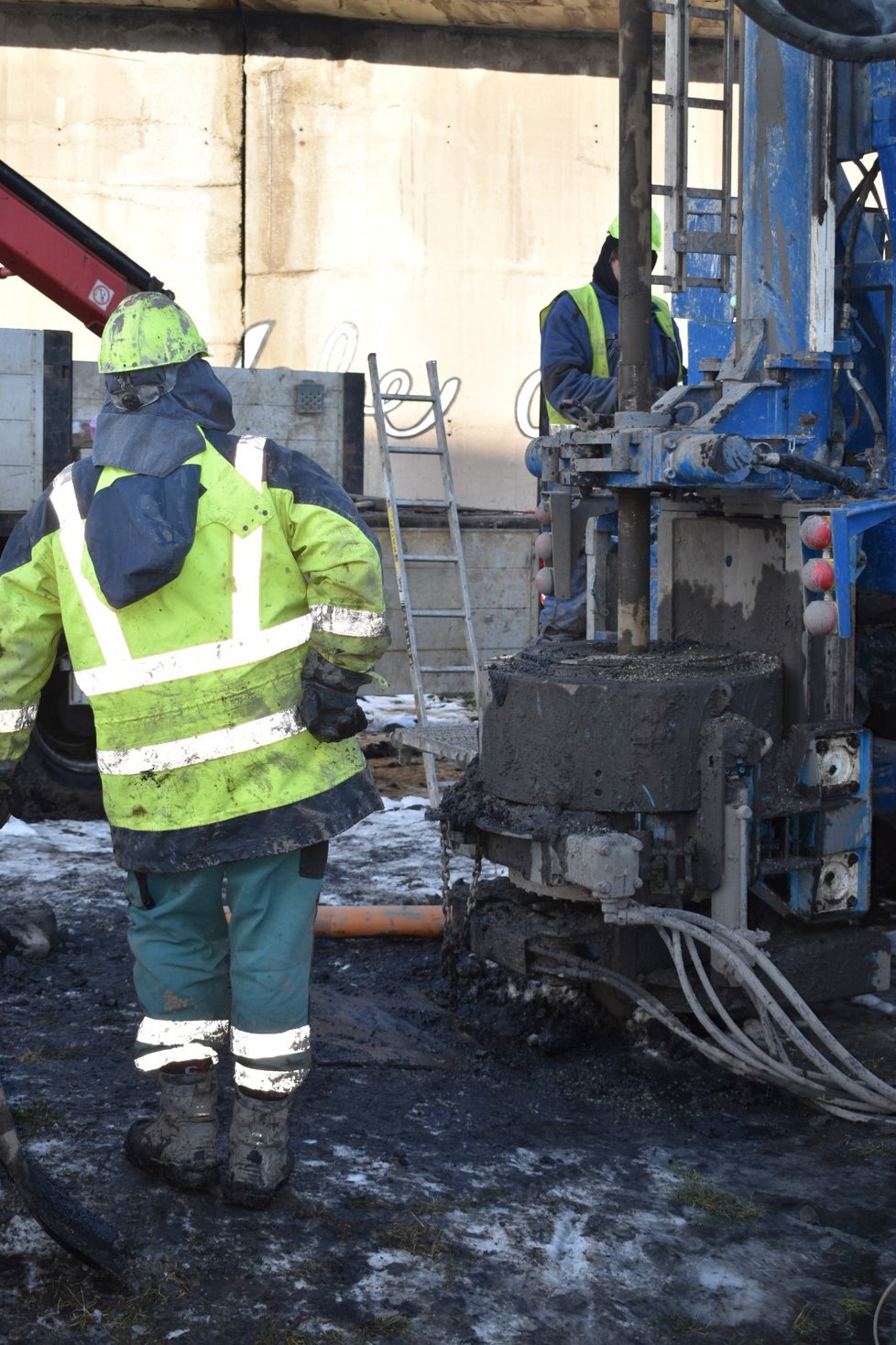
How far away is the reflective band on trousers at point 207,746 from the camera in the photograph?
329 cm

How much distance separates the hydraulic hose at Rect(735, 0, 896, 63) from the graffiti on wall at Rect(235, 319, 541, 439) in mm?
9528

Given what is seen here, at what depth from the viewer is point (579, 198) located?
13.2 m

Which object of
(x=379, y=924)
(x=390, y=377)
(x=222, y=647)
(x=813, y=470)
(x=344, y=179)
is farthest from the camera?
(x=390, y=377)

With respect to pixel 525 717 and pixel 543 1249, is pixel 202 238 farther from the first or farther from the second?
pixel 543 1249

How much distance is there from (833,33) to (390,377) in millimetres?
10183

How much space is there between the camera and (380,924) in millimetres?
5301

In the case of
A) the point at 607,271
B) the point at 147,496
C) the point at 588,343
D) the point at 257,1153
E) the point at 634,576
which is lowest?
the point at 257,1153

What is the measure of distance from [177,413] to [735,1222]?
2.06 m

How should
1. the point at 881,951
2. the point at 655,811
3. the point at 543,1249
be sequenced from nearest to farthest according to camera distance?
the point at 543,1249, the point at 655,811, the point at 881,951

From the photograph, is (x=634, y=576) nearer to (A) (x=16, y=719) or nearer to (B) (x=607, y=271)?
(B) (x=607, y=271)

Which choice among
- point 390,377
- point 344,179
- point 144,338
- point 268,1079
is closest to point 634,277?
point 144,338

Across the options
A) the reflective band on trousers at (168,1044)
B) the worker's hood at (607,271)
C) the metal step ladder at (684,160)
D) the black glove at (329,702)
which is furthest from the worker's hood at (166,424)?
the worker's hood at (607,271)

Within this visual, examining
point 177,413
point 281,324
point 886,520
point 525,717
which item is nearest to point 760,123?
point 886,520

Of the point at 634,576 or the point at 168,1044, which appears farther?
the point at 634,576
